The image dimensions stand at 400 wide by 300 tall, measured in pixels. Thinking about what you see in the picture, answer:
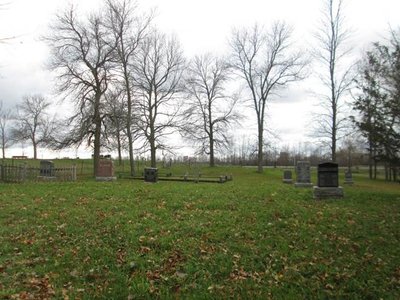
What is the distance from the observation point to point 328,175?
520 inches

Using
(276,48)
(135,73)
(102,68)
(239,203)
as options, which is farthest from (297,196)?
(276,48)

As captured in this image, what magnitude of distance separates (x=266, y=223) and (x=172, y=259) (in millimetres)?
2850

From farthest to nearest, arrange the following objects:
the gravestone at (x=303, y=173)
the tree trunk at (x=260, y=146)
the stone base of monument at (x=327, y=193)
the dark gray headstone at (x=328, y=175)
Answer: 1. the tree trunk at (x=260, y=146)
2. the gravestone at (x=303, y=173)
3. the dark gray headstone at (x=328, y=175)
4. the stone base of monument at (x=327, y=193)

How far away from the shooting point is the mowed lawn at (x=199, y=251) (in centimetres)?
535

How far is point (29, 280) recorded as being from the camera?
18.3 ft

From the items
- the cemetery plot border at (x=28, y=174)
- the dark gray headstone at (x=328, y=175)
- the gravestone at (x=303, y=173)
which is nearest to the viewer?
the dark gray headstone at (x=328, y=175)

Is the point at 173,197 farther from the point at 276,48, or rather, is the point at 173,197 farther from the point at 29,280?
the point at 276,48

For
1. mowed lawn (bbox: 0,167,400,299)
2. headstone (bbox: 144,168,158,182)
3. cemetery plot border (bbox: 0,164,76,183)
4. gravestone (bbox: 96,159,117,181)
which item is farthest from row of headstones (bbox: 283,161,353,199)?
cemetery plot border (bbox: 0,164,76,183)

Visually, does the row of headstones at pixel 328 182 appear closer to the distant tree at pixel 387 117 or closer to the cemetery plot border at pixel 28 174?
the distant tree at pixel 387 117

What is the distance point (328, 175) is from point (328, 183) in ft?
0.92

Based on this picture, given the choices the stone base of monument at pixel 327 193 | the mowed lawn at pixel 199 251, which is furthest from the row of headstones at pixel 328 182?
the mowed lawn at pixel 199 251

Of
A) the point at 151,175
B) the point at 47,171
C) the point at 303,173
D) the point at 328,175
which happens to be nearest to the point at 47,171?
the point at 47,171

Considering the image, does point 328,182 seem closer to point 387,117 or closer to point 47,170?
point 387,117

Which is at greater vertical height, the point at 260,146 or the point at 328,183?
the point at 260,146
